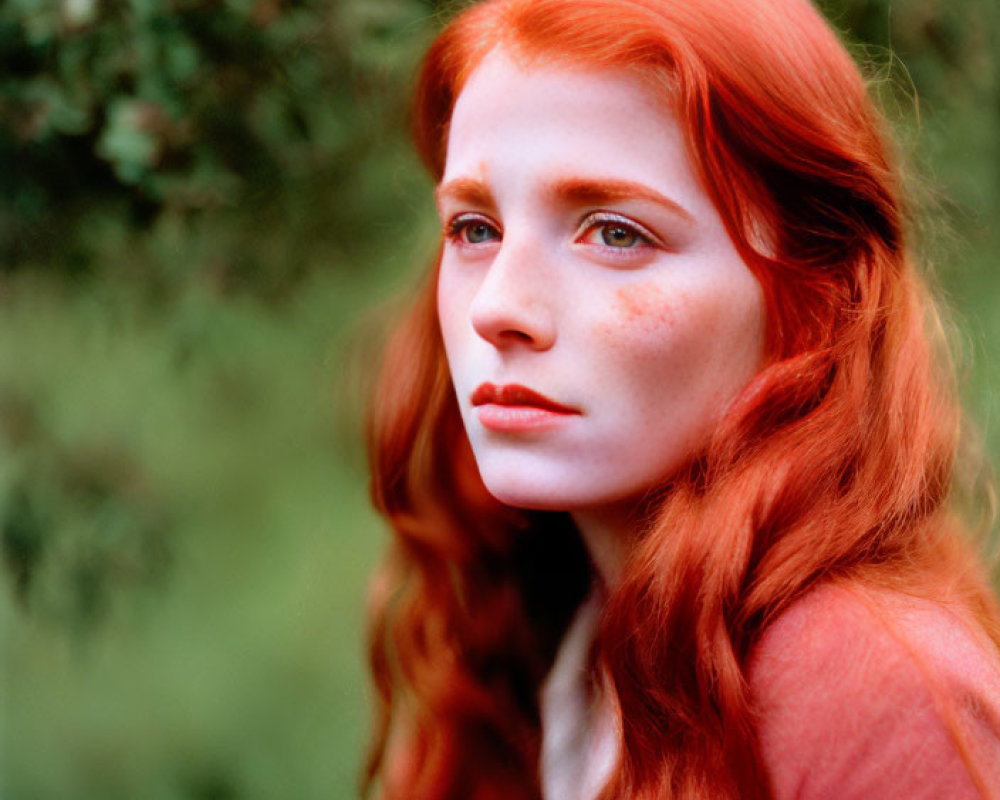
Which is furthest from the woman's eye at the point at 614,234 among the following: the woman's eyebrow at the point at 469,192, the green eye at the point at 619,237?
the woman's eyebrow at the point at 469,192

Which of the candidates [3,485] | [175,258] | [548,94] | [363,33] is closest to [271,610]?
[3,485]

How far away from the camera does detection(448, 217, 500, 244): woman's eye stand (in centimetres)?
141

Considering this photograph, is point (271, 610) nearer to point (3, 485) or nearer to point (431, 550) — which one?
point (3, 485)

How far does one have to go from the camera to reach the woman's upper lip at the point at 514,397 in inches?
51.0

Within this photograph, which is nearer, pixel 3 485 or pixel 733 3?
pixel 733 3

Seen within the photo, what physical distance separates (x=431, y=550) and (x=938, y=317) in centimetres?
78

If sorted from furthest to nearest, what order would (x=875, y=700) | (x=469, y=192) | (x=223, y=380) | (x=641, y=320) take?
(x=223, y=380), (x=469, y=192), (x=641, y=320), (x=875, y=700)

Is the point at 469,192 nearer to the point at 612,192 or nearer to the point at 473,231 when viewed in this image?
the point at 473,231

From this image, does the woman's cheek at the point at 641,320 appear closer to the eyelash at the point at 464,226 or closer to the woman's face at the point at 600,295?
the woman's face at the point at 600,295

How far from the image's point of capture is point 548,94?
1.29 metres

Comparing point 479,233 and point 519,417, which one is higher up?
point 479,233

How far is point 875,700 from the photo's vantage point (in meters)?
1.12

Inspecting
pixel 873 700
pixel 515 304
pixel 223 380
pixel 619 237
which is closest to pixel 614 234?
pixel 619 237

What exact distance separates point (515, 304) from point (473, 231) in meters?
0.20
